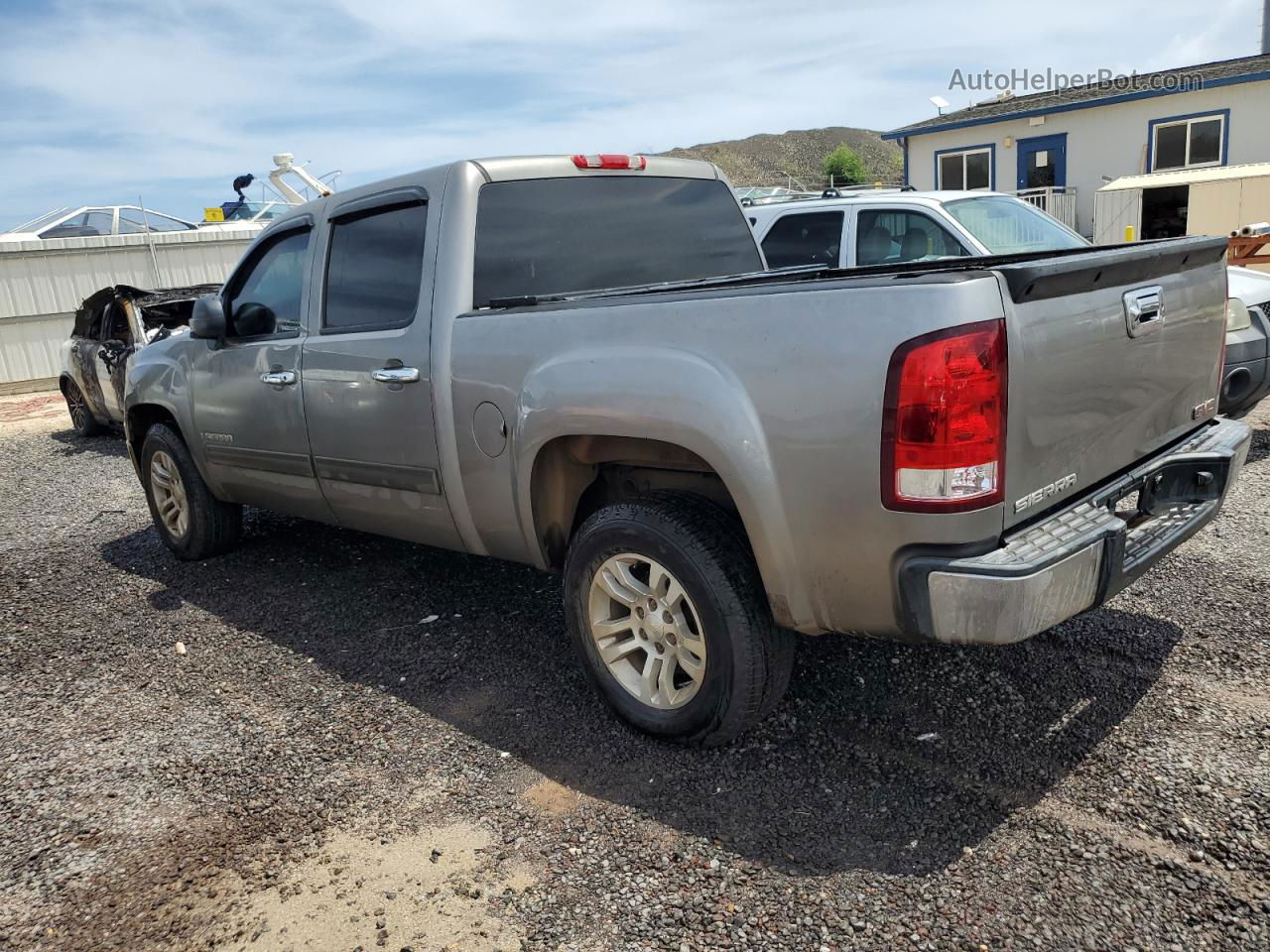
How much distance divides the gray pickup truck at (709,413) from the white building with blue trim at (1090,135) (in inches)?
821

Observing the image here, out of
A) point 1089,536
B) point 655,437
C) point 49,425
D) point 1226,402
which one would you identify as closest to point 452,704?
point 655,437

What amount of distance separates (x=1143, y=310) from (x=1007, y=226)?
4.77m

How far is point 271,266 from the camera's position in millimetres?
4906

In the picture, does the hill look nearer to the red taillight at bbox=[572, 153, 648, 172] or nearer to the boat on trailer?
the boat on trailer

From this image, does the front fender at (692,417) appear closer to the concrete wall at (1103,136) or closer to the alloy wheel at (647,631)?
the alloy wheel at (647,631)

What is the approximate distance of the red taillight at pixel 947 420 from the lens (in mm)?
2398

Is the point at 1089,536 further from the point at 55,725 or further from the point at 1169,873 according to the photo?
the point at 55,725

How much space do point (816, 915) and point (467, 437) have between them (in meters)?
2.05

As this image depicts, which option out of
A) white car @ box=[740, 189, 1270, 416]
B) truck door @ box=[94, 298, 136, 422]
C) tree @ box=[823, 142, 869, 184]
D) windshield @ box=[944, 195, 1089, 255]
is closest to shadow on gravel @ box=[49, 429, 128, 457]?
truck door @ box=[94, 298, 136, 422]

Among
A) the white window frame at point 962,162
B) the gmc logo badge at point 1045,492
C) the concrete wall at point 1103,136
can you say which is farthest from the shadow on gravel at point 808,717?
the white window frame at point 962,162

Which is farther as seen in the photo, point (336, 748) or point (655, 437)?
point (336, 748)

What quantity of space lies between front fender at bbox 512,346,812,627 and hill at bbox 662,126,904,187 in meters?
71.0

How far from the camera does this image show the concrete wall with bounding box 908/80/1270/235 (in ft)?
66.8

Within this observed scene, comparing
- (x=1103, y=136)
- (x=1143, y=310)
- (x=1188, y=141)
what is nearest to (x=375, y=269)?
(x=1143, y=310)
